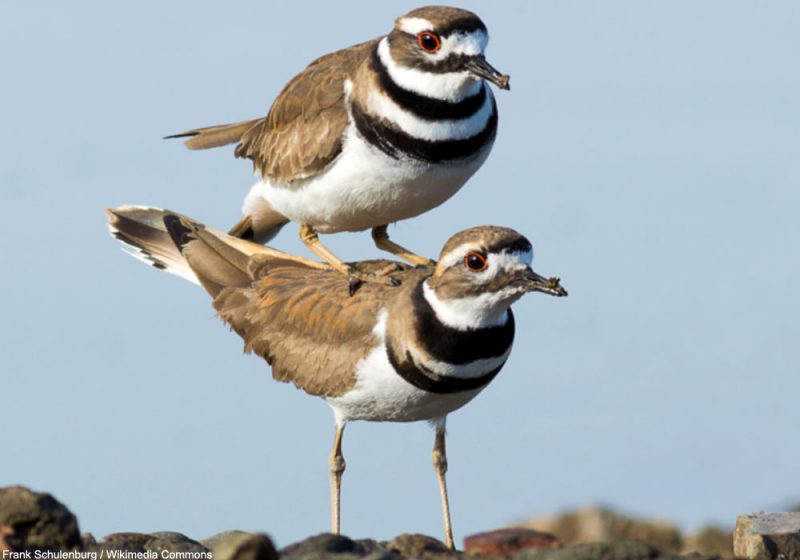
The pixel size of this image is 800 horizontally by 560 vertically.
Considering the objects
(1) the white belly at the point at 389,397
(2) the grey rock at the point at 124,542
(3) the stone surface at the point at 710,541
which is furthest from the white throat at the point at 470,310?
(3) the stone surface at the point at 710,541

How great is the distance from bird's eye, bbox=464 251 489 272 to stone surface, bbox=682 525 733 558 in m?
3.94

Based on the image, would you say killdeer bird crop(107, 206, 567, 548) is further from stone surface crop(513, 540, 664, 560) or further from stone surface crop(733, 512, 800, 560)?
stone surface crop(733, 512, 800, 560)

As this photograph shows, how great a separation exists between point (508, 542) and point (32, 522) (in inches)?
117

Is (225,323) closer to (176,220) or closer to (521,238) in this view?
(176,220)

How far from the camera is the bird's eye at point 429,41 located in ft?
34.0

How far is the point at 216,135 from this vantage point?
12742 millimetres

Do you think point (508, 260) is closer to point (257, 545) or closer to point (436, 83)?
point (436, 83)

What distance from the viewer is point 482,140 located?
34.9 ft

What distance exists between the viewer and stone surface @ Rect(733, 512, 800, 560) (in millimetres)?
10330

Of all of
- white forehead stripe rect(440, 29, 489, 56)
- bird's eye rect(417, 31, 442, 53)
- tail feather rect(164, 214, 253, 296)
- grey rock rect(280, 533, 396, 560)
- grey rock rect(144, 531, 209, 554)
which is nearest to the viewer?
grey rock rect(280, 533, 396, 560)

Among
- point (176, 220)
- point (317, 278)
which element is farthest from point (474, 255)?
point (176, 220)

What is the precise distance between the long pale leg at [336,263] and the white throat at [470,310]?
2.51 ft

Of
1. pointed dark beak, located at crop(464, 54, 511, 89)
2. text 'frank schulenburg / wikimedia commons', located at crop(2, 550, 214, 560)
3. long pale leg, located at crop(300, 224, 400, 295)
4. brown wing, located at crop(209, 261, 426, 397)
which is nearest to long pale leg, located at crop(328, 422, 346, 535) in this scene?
brown wing, located at crop(209, 261, 426, 397)

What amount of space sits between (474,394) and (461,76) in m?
2.21
